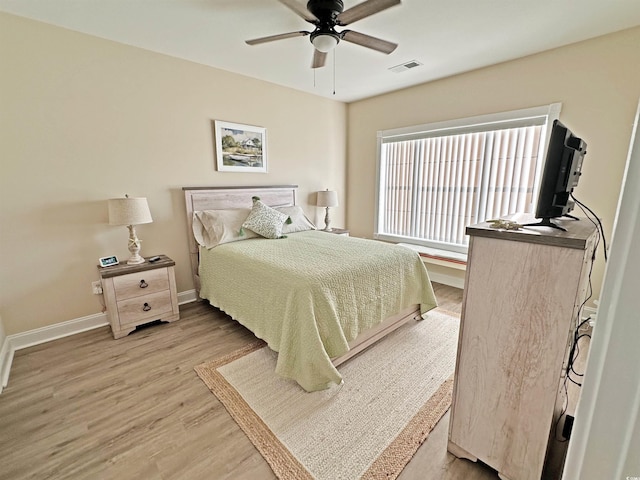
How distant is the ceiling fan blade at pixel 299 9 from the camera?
5.45 ft

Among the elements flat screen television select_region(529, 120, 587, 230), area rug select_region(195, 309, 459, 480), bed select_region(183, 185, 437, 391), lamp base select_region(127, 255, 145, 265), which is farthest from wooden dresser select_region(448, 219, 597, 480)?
lamp base select_region(127, 255, 145, 265)

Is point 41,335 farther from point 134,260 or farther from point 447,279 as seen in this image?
point 447,279

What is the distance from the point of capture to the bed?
1.84 m

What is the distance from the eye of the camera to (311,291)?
183cm

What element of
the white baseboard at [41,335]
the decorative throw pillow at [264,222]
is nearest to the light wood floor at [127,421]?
the white baseboard at [41,335]

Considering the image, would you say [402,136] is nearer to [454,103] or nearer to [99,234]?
[454,103]

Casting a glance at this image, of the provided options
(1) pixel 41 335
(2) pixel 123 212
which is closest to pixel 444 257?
(2) pixel 123 212

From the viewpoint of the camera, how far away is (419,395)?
6.01 ft

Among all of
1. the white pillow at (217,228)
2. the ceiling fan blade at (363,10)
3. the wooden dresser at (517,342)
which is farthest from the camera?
the white pillow at (217,228)

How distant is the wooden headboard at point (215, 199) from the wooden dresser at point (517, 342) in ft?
9.02

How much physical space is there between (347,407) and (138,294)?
2052mm

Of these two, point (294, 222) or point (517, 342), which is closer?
point (517, 342)

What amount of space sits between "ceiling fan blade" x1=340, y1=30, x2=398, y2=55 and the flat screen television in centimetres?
135

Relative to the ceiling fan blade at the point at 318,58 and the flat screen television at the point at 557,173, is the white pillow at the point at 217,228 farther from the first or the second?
the flat screen television at the point at 557,173
